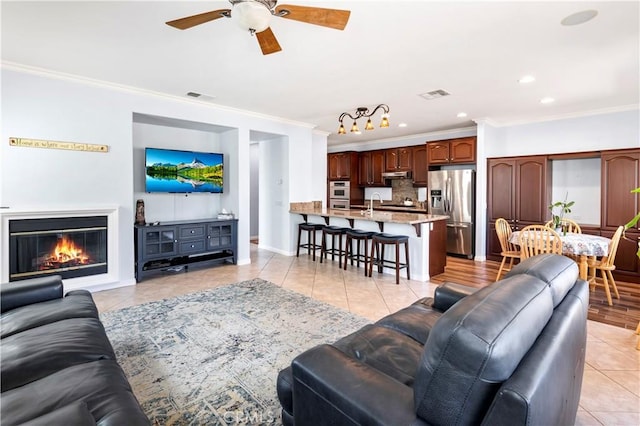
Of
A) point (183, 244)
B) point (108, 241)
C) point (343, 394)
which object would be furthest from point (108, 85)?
point (343, 394)

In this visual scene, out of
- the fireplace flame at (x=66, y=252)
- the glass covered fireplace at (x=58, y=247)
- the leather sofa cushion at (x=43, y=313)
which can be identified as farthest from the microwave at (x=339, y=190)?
the leather sofa cushion at (x=43, y=313)

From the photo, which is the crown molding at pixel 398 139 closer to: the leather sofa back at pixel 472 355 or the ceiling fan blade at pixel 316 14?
the ceiling fan blade at pixel 316 14

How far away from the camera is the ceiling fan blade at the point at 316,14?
1953 mm

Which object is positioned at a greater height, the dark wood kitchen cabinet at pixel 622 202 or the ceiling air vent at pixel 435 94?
the ceiling air vent at pixel 435 94

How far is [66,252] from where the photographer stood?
3918mm

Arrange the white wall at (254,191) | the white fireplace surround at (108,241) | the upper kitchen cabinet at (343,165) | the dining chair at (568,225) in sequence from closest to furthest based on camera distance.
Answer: the white fireplace surround at (108,241) < the dining chair at (568,225) < the white wall at (254,191) < the upper kitchen cabinet at (343,165)

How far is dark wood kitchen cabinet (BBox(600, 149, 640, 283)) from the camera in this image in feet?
15.6

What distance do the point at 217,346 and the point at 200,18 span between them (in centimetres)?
240

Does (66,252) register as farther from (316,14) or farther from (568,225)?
(568,225)

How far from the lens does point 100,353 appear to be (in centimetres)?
163

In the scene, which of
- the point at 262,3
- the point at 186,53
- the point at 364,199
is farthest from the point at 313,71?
the point at 364,199

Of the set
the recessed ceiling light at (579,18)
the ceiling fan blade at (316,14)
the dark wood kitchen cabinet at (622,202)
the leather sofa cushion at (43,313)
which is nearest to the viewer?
the leather sofa cushion at (43,313)

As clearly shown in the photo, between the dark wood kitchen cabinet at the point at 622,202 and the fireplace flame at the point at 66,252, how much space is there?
735 centimetres

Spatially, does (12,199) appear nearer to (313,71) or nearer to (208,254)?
(208,254)
